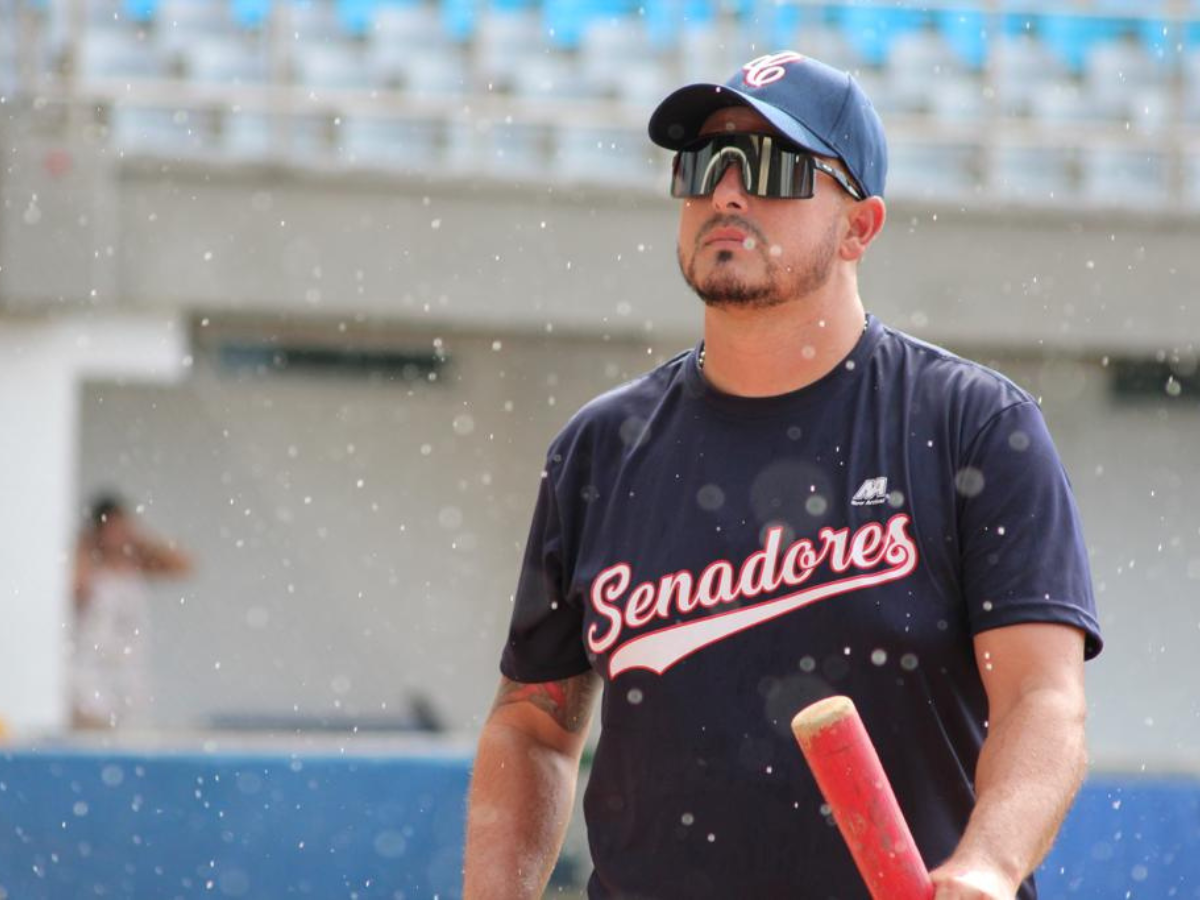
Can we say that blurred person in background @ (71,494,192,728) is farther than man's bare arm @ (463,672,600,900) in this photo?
Yes

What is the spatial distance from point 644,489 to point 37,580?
9.78m

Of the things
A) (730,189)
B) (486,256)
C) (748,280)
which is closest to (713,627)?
(748,280)

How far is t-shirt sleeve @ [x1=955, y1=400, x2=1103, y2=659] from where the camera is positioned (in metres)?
2.23

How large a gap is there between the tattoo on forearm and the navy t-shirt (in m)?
0.17

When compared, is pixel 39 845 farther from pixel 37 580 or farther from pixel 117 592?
pixel 37 580

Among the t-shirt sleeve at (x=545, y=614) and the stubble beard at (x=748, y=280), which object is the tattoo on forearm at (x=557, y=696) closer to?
the t-shirt sleeve at (x=545, y=614)

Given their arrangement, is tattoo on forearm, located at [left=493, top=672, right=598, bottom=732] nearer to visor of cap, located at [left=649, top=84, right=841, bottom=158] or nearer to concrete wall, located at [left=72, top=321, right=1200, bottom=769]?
visor of cap, located at [left=649, top=84, right=841, bottom=158]

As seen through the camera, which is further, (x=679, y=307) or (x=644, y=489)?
(x=679, y=307)

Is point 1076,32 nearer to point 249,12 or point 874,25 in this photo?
point 874,25

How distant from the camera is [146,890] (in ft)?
20.7

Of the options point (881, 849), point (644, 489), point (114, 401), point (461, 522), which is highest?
point (644, 489)

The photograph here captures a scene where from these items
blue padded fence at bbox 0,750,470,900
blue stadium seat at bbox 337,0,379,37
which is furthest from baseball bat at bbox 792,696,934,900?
blue stadium seat at bbox 337,0,379,37

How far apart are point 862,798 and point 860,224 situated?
2.83 ft

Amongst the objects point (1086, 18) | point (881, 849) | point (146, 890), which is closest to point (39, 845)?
point (146, 890)
